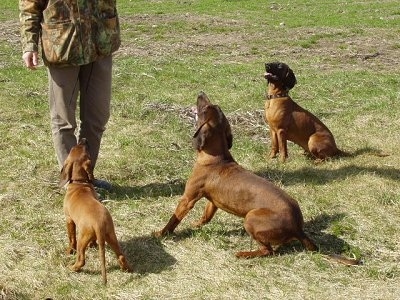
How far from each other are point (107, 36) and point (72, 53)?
0.41 meters

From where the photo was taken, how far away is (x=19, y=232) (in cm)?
543

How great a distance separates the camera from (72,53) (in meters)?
5.54

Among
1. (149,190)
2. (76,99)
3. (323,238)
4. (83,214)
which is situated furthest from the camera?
(149,190)

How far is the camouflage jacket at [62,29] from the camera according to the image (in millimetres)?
5527

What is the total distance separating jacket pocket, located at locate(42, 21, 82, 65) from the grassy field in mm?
1396

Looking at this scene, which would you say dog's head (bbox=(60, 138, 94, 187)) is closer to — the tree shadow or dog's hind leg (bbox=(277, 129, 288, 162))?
the tree shadow

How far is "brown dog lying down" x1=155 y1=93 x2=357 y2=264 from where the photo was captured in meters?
4.88

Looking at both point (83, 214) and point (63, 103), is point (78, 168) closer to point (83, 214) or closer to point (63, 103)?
point (83, 214)

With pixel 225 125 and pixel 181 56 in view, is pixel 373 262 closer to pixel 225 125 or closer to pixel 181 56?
pixel 225 125

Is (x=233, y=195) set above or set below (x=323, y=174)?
above

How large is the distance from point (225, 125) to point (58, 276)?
1840mm

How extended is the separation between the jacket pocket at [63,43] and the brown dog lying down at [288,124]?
100 inches

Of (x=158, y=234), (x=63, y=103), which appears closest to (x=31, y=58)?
(x=63, y=103)

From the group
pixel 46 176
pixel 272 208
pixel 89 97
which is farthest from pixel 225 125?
pixel 46 176
